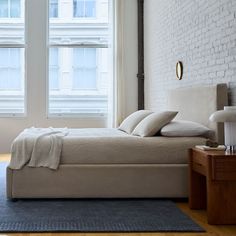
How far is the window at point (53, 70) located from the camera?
864 centimetres

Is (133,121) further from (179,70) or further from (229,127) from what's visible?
(229,127)

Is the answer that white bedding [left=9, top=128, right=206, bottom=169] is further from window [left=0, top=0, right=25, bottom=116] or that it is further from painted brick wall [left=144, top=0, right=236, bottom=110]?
window [left=0, top=0, right=25, bottom=116]

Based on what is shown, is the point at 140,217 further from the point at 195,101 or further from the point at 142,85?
the point at 142,85

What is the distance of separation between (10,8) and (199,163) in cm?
600

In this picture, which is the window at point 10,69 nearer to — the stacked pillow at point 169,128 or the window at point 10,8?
the window at point 10,8

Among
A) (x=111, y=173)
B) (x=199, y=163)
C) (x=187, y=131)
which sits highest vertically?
(x=187, y=131)

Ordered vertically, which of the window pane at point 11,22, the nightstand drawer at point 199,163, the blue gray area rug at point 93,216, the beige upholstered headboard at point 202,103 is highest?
the window pane at point 11,22

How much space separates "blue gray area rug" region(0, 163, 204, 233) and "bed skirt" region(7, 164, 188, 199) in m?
0.07

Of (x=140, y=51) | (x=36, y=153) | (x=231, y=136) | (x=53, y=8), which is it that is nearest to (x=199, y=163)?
(x=231, y=136)

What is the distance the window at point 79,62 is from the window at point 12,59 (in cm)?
54

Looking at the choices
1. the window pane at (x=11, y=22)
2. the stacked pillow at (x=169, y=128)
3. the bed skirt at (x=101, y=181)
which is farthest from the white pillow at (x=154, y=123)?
the window pane at (x=11, y=22)

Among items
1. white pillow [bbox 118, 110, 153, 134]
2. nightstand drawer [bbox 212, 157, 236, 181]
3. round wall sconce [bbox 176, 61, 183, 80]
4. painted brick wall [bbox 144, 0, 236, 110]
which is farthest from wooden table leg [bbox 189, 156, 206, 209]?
round wall sconce [bbox 176, 61, 183, 80]

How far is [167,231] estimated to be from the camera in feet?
10.8

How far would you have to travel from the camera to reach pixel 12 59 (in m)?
8.64
